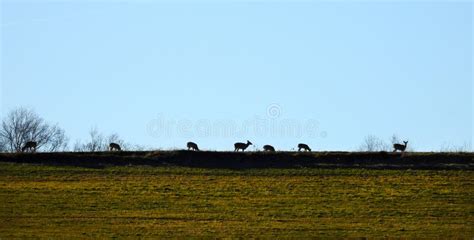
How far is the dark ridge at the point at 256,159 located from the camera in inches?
2349

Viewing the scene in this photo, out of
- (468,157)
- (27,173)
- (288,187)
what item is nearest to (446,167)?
(468,157)

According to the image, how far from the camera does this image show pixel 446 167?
58656mm

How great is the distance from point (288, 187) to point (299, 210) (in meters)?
5.00

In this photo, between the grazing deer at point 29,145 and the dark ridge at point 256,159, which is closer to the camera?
the dark ridge at point 256,159

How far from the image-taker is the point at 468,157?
60156 millimetres

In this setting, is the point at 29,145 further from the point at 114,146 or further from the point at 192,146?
the point at 192,146

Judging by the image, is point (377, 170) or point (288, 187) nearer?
point (288, 187)

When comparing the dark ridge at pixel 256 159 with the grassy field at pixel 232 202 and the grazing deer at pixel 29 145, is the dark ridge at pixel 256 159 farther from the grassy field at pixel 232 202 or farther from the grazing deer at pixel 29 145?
the grazing deer at pixel 29 145

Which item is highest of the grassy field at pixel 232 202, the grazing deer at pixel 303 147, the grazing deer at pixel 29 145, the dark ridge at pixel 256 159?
the grazing deer at pixel 29 145

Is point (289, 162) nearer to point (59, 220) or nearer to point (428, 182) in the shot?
point (428, 182)

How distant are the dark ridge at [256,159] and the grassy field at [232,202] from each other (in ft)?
4.59

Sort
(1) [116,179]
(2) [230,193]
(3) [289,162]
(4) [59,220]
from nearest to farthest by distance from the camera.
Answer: (4) [59,220], (2) [230,193], (1) [116,179], (3) [289,162]

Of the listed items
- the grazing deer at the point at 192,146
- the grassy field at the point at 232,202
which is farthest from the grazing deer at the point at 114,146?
the grassy field at the point at 232,202

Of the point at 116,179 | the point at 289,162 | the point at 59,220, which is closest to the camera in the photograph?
the point at 59,220
